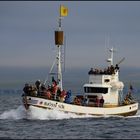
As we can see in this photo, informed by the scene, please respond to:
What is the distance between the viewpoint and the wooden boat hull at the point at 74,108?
51.0m

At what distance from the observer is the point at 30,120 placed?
5075 centimetres

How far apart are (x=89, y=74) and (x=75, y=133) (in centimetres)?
1772

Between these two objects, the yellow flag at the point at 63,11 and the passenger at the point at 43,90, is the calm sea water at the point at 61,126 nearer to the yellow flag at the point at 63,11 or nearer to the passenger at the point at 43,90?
the passenger at the point at 43,90

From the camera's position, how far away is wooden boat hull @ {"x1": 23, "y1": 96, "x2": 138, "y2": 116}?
51031 mm

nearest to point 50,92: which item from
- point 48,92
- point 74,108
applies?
point 48,92

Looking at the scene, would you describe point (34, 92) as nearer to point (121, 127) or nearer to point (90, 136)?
point (121, 127)

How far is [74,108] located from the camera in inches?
2085

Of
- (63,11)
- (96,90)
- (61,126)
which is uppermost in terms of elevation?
(63,11)

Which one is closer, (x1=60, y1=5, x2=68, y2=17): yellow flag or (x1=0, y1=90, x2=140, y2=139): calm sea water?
(x1=0, y1=90, x2=140, y2=139): calm sea water

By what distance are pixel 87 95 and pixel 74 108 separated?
590 cm

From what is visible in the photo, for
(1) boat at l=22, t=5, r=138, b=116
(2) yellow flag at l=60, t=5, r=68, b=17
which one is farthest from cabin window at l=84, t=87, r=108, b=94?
(2) yellow flag at l=60, t=5, r=68, b=17

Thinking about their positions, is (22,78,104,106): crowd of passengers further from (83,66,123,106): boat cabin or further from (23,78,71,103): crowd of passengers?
(83,66,123,106): boat cabin

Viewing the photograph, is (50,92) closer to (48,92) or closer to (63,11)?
(48,92)

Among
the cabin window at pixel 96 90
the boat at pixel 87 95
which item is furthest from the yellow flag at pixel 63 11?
the cabin window at pixel 96 90
